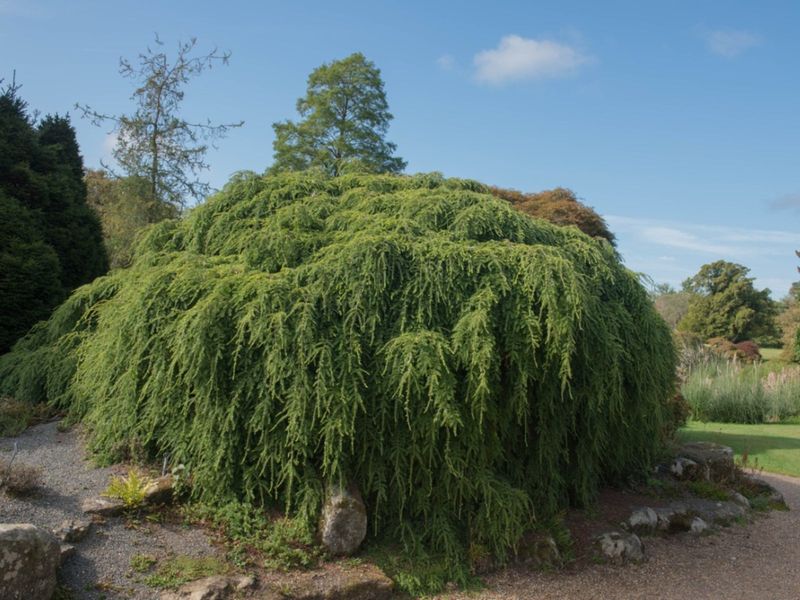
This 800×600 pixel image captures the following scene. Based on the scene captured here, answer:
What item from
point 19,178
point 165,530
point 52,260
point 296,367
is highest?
point 19,178

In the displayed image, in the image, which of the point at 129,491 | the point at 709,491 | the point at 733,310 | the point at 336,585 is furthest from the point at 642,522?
the point at 733,310

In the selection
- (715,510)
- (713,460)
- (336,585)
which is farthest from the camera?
(713,460)

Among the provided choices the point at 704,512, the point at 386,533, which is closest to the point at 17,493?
the point at 386,533

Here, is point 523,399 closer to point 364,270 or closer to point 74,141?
point 364,270

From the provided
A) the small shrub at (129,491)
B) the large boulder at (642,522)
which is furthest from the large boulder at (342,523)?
the large boulder at (642,522)

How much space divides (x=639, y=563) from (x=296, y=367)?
3.30 m

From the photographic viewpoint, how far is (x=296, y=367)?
4.58m

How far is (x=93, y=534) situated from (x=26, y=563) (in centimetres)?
77

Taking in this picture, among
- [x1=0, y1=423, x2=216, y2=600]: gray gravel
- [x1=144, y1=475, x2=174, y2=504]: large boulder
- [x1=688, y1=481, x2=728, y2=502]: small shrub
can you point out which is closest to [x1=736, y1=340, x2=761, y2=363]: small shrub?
[x1=688, y1=481, x2=728, y2=502]: small shrub

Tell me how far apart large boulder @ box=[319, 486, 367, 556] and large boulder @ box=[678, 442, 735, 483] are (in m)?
4.79

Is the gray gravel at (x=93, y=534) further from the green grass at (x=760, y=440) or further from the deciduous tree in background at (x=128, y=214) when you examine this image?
the deciduous tree in background at (x=128, y=214)

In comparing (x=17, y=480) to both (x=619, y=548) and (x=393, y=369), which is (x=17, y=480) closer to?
(x=393, y=369)

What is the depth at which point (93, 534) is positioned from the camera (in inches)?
171

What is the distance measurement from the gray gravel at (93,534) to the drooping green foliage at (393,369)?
0.38 m
